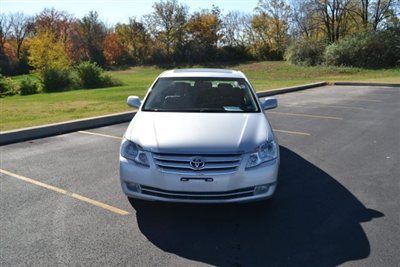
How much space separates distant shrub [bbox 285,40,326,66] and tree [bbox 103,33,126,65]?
28895 millimetres

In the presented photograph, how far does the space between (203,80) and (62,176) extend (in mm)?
2412

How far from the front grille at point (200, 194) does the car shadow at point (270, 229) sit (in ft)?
1.06

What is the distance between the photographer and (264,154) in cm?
442

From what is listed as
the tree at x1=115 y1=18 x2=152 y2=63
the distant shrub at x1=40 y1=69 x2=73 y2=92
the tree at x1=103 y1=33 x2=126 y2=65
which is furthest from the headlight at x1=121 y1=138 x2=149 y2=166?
the tree at x1=103 y1=33 x2=126 y2=65

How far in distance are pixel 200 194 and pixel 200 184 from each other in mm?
115

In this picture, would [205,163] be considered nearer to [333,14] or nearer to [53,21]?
[333,14]

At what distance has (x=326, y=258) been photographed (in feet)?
12.0

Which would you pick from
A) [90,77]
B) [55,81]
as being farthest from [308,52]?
[55,81]

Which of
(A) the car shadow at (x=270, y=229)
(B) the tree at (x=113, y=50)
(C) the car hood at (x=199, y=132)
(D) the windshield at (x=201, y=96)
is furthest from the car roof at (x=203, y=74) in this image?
(B) the tree at (x=113, y=50)

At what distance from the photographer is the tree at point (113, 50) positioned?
196ft

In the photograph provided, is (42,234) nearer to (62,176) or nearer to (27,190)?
(27,190)

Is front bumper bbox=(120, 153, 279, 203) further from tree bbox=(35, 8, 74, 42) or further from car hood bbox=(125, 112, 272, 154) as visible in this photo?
tree bbox=(35, 8, 74, 42)

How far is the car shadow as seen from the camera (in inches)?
146

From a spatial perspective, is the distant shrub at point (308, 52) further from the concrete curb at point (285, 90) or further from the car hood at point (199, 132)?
the car hood at point (199, 132)
